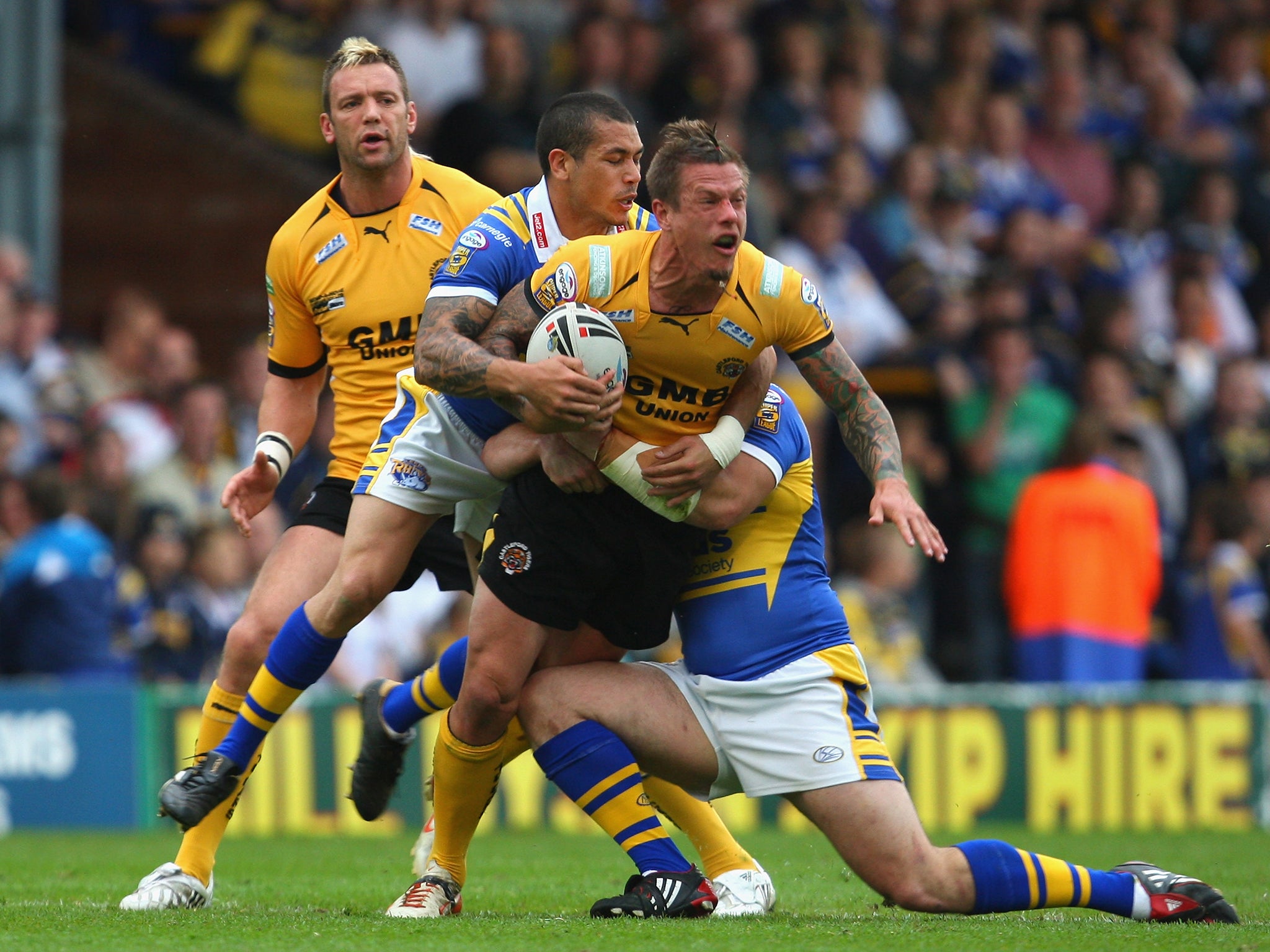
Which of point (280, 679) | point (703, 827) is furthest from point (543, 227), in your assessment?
point (703, 827)

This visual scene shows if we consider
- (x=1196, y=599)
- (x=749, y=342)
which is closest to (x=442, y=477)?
(x=749, y=342)

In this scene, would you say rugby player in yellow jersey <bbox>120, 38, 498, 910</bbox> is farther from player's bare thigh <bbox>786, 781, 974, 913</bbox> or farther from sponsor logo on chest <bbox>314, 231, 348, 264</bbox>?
player's bare thigh <bbox>786, 781, 974, 913</bbox>

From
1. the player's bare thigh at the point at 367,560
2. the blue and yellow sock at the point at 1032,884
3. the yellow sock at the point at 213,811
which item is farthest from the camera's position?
the yellow sock at the point at 213,811

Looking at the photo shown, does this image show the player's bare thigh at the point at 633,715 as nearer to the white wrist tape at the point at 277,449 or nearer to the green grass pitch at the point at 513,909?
the green grass pitch at the point at 513,909

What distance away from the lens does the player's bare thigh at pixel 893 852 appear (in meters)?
5.28

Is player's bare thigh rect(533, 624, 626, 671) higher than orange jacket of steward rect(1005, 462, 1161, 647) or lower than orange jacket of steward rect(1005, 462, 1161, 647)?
lower

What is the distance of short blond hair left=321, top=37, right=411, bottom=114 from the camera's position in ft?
21.4

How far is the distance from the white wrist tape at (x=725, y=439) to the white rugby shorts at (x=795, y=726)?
2.14 ft

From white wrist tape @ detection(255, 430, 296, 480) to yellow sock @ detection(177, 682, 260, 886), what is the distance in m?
0.79

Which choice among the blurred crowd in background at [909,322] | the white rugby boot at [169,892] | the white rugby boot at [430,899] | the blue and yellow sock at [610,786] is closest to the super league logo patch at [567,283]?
the blue and yellow sock at [610,786]

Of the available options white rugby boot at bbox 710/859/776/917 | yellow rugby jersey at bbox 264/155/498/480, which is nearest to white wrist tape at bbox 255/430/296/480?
yellow rugby jersey at bbox 264/155/498/480

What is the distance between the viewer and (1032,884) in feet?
17.4

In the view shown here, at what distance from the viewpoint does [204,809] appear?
6066mm

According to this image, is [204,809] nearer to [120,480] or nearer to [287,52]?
[120,480]
